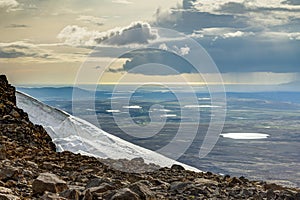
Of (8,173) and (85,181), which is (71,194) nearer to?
(8,173)

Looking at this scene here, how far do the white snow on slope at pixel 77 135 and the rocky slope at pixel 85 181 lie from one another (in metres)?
3.37

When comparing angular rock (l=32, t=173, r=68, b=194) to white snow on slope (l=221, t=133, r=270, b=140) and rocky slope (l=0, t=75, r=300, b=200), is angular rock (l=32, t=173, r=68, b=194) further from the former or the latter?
white snow on slope (l=221, t=133, r=270, b=140)

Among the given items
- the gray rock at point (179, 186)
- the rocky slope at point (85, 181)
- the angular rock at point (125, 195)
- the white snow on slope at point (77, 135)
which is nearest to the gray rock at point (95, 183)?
the rocky slope at point (85, 181)

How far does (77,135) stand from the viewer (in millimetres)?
19031

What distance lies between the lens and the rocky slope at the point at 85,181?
8.91 m

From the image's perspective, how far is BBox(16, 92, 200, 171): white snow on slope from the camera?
18.5 metres

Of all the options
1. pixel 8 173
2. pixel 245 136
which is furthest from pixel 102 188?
pixel 245 136

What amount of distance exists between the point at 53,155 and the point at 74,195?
4.90m

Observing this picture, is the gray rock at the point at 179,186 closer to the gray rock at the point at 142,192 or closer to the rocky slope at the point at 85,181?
the rocky slope at the point at 85,181

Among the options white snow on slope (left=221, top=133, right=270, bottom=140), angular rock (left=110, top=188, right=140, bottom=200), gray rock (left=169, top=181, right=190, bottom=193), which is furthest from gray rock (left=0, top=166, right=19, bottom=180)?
white snow on slope (left=221, top=133, right=270, bottom=140)

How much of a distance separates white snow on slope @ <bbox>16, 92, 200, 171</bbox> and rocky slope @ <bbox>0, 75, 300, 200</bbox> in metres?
3.37

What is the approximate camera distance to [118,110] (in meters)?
18.4

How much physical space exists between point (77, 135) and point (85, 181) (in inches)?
335

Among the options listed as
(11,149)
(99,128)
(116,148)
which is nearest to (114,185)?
(11,149)
